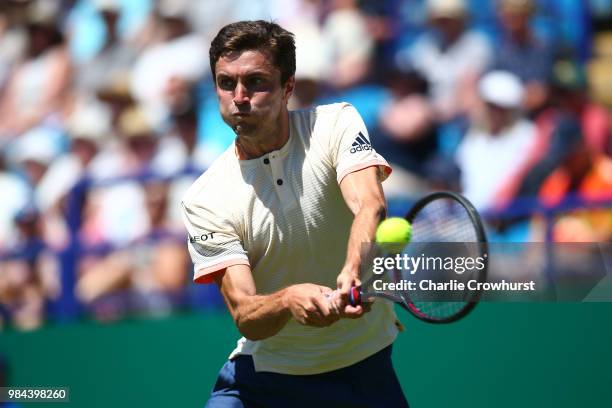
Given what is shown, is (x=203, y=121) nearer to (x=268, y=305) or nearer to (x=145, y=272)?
(x=145, y=272)

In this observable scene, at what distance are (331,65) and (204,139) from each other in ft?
3.74

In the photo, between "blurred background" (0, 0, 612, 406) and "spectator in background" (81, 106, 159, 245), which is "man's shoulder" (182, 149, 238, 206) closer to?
"blurred background" (0, 0, 612, 406)

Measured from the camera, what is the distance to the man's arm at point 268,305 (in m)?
3.30

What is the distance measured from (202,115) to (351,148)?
4.19m

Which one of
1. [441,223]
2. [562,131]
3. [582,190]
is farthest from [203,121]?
[441,223]

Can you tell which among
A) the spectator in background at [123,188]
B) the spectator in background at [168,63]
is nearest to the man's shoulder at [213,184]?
the spectator in background at [123,188]

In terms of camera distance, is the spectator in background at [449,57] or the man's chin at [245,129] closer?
the man's chin at [245,129]

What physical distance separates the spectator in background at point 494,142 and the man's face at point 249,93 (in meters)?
2.87

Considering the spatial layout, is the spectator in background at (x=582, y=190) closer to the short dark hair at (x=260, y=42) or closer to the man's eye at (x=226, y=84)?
the short dark hair at (x=260, y=42)

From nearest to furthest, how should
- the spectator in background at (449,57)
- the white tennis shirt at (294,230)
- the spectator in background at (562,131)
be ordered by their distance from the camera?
the white tennis shirt at (294,230)
the spectator in background at (562,131)
the spectator in background at (449,57)

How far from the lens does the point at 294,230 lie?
3816 millimetres

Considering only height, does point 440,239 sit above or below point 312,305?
above

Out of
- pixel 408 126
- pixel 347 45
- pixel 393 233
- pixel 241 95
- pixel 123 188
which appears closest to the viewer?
pixel 393 233

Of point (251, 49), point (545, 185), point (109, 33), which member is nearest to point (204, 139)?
point (109, 33)
